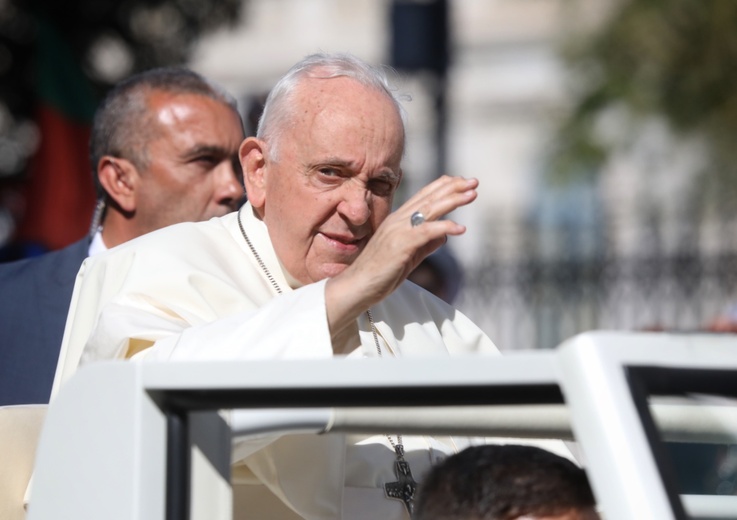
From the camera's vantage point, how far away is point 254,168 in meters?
3.23

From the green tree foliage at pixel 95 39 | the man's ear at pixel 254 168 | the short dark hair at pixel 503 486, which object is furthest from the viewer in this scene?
the green tree foliage at pixel 95 39

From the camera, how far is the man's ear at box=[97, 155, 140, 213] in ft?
15.2

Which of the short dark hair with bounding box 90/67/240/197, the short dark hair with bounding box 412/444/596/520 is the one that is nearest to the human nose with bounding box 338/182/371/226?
the short dark hair with bounding box 412/444/596/520

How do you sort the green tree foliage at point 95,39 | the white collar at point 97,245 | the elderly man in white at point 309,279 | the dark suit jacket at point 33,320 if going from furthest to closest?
the green tree foliage at point 95,39, the white collar at point 97,245, the dark suit jacket at point 33,320, the elderly man in white at point 309,279

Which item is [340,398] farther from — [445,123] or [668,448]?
[445,123]

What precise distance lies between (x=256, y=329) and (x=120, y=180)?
2.34m

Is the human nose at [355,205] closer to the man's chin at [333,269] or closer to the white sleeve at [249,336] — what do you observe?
the man's chin at [333,269]

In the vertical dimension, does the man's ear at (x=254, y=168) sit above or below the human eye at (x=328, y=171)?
above

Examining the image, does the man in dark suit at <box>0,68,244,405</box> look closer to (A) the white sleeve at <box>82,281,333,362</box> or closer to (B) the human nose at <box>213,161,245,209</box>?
(B) the human nose at <box>213,161,245,209</box>

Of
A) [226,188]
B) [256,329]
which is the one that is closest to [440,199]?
[256,329]

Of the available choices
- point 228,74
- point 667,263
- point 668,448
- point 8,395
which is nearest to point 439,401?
point 668,448

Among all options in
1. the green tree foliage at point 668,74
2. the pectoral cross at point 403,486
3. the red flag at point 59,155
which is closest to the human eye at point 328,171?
the pectoral cross at point 403,486

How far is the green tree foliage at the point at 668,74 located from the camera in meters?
14.3

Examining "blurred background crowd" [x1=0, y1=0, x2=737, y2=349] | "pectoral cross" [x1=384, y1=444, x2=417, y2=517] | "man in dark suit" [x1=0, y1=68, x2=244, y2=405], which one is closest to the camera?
"pectoral cross" [x1=384, y1=444, x2=417, y2=517]
